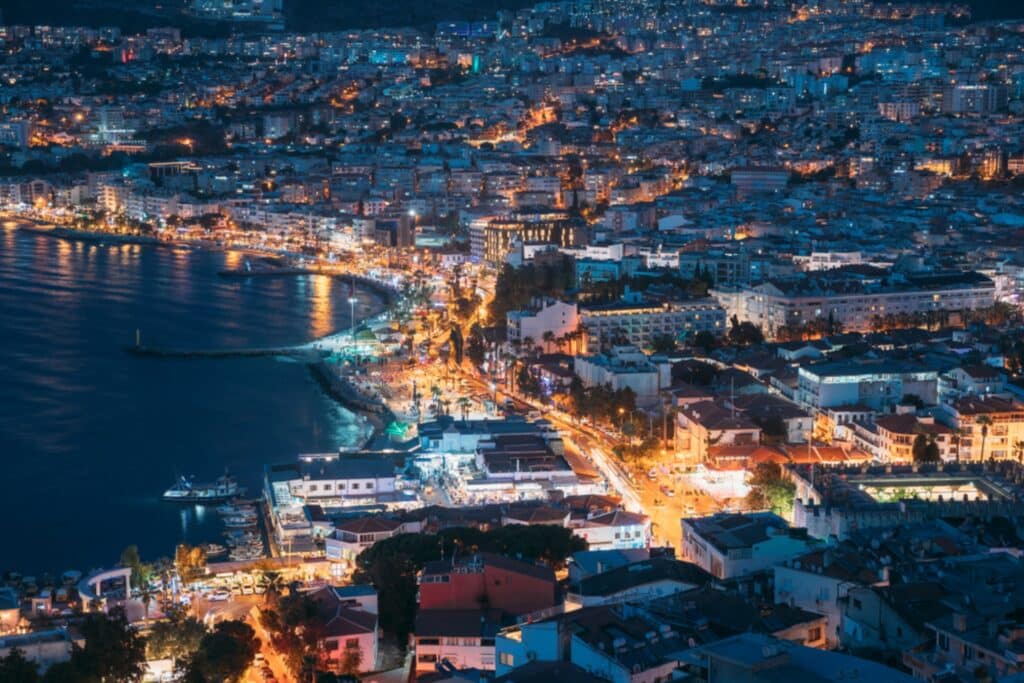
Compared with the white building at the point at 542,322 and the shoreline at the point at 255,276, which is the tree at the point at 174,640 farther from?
the white building at the point at 542,322

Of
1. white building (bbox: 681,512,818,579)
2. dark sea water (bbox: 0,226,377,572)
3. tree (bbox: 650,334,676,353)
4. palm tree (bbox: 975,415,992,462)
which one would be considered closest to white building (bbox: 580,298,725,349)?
tree (bbox: 650,334,676,353)

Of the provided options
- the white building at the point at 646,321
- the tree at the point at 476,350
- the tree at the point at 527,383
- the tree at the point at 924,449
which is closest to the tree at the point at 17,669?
the tree at the point at 924,449

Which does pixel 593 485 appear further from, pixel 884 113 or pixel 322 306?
pixel 884 113

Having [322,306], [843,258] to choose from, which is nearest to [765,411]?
[843,258]

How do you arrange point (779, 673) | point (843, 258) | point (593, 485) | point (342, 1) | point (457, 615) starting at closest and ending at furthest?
point (779, 673), point (457, 615), point (593, 485), point (843, 258), point (342, 1)

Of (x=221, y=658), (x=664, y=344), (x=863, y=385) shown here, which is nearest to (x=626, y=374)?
(x=863, y=385)

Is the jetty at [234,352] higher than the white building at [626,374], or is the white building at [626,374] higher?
the white building at [626,374]
